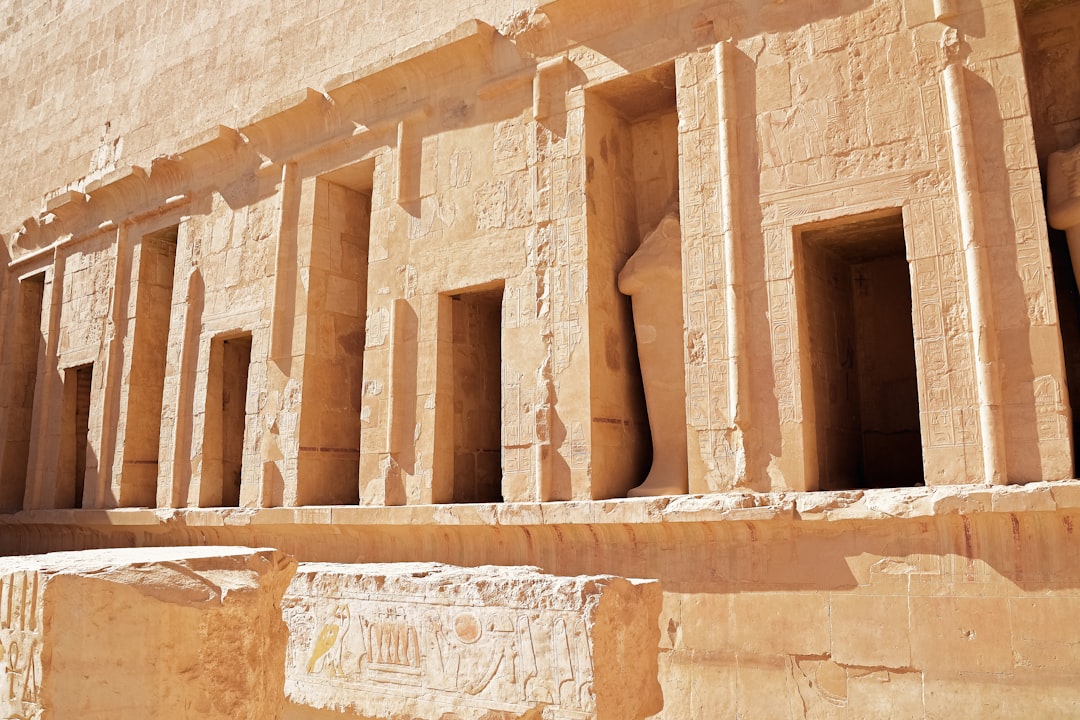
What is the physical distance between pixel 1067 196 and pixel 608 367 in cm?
286

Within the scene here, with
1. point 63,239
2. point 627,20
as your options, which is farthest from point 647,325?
point 63,239

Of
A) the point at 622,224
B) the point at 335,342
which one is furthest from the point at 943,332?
the point at 335,342

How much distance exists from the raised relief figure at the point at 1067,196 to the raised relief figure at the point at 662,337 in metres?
2.13

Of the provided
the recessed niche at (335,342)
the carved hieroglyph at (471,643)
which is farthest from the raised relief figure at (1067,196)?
the recessed niche at (335,342)

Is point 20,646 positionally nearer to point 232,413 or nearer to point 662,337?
point 662,337

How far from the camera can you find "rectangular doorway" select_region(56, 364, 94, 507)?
34.2ft

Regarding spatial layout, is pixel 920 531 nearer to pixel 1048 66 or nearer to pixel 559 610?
pixel 559 610

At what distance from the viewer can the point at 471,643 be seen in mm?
4371

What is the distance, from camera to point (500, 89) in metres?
7.03

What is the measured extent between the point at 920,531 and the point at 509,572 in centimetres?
211

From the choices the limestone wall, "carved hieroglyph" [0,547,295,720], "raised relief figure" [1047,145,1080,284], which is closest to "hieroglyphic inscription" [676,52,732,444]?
the limestone wall

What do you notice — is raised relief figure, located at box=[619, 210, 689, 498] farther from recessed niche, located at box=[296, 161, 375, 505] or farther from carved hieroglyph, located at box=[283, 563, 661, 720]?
recessed niche, located at box=[296, 161, 375, 505]

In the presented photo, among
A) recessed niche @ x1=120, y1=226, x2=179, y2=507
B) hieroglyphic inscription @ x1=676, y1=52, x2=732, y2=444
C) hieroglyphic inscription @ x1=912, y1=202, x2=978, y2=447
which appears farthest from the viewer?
recessed niche @ x1=120, y1=226, x2=179, y2=507

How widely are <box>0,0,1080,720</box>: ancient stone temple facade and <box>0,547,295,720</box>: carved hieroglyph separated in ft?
0.07
